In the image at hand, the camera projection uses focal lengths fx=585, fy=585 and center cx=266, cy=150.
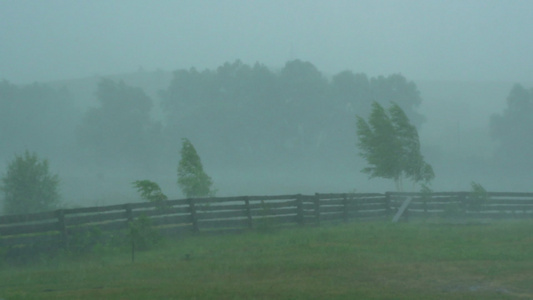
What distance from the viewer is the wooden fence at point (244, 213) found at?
50.5ft

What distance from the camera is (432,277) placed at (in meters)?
10.1

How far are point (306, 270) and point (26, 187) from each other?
1738cm

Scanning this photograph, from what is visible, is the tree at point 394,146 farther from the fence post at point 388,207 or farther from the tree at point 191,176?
the tree at point 191,176

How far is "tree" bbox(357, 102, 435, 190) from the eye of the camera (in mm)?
37531

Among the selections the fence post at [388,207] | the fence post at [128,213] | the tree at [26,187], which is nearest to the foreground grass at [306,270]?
the fence post at [128,213]

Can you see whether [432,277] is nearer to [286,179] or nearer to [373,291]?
[373,291]

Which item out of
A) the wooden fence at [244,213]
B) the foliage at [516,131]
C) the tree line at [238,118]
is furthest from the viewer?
the tree line at [238,118]

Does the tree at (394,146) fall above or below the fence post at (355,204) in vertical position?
above

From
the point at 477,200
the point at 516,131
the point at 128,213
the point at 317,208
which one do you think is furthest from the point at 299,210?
the point at 516,131

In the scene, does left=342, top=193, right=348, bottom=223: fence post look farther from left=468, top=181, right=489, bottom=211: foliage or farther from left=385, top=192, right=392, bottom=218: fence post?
left=468, top=181, right=489, bottom=211: foliage

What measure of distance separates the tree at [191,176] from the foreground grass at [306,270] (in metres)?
8.78

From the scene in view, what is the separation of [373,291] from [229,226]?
11.4 meters

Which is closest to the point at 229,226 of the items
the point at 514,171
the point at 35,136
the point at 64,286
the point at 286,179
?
the point at 64,286

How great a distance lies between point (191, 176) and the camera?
2611 centimetres
